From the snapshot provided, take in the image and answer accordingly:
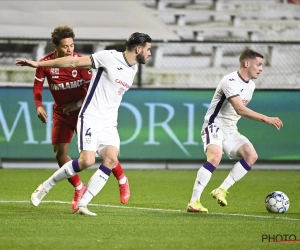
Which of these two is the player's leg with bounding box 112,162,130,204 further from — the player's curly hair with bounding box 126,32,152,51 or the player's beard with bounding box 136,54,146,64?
the player's curly hair with bounding box 126,32,152,51

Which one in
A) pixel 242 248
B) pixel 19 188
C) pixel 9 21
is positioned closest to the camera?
pixel 242 248

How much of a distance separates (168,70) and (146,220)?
12.2m

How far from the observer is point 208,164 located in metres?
10.4

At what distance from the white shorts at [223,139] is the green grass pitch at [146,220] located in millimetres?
752

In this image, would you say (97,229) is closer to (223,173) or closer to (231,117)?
(231,117)

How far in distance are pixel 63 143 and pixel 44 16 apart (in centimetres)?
1262

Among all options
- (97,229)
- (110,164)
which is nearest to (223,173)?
(110,164)

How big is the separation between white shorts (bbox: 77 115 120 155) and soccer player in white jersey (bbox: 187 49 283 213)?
1.25 meters

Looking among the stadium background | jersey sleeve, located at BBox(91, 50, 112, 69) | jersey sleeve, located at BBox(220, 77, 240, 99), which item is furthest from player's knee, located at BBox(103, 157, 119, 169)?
the stadium background

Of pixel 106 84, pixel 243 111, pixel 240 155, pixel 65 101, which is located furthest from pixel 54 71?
pixel 240 155

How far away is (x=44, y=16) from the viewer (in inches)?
906

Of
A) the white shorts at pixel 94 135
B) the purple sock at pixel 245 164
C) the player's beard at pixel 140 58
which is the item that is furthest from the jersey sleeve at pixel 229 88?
the white shorts at pixel 94 135

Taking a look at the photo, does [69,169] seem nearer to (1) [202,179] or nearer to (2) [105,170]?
(2) [105,170]

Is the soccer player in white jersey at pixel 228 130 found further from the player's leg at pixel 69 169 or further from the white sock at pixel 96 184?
the player's leg at pixel 69 169
